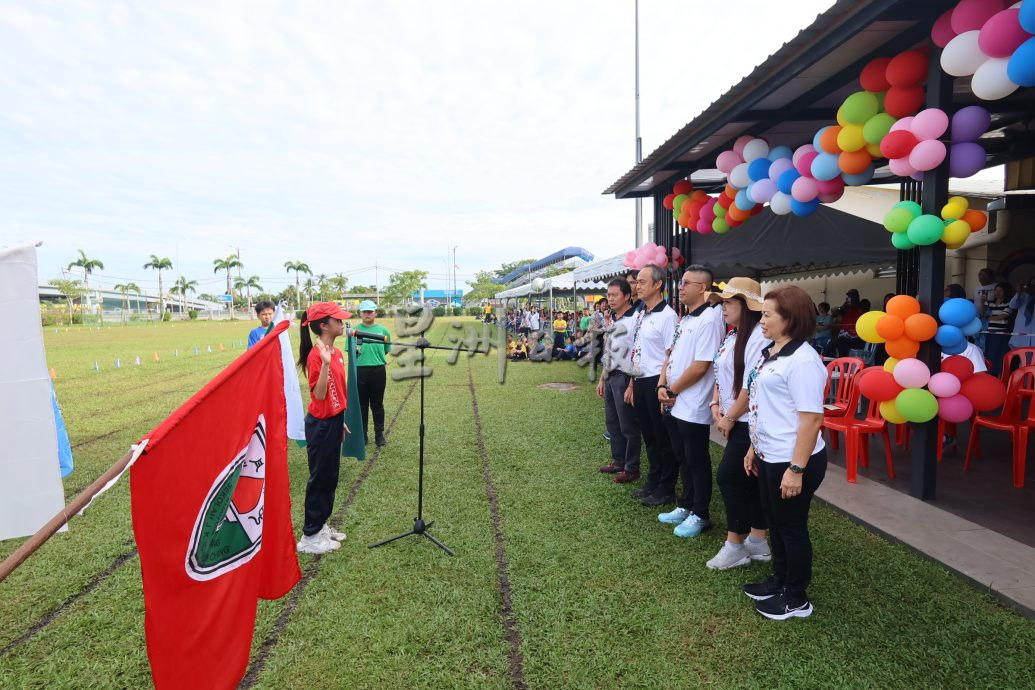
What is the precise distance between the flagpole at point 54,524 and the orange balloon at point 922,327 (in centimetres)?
441

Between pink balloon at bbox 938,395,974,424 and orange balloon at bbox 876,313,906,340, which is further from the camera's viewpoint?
orange balloon at bbox 876,313,906,340

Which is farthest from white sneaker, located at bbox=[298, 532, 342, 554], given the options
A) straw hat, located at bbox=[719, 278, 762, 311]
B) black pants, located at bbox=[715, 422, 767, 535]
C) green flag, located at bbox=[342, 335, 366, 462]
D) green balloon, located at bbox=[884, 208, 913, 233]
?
green balloon, located at bbox=[884, 208, 913, 233]

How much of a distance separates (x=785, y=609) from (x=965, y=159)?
321cm

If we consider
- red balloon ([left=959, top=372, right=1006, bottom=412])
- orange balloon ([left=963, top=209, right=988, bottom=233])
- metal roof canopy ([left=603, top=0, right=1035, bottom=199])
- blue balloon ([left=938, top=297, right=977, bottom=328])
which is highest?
metal roof canopy ([left=603, top=0, right=1035, bottom=199])

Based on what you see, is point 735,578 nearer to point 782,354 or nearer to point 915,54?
point 782,354

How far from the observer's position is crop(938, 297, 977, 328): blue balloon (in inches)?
142

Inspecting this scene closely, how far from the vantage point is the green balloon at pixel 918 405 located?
3701mm

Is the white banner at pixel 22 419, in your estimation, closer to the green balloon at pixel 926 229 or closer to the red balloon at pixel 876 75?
the green balloon at pixel 926 229

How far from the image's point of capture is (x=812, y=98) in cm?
505

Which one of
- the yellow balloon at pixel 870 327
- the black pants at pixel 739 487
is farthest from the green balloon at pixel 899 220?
the black pants at pixel 739 487

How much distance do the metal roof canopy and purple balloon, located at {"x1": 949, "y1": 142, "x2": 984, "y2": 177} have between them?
0.76 meters

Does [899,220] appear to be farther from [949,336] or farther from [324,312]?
[324,312]

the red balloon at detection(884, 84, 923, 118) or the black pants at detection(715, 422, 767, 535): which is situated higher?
the red balloon at detection(884, 84, 923, 118)

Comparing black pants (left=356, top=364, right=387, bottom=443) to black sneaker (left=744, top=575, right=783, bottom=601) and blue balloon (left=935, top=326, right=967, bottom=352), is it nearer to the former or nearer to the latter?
black sneaker (left=744, top=575, right=783, bottom=601)
